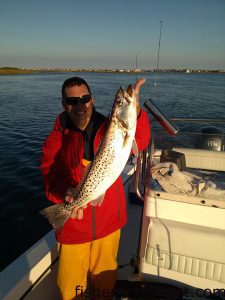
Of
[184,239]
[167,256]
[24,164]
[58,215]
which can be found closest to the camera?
[58,215]

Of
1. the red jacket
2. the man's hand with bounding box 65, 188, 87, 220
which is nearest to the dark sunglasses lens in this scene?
the red jacket

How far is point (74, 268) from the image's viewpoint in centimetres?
283

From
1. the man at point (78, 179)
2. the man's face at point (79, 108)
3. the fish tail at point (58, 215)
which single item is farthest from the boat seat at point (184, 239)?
the man's face at point (79, 108)

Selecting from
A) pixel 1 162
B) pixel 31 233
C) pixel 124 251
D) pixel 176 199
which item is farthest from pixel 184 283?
pixel 1 162

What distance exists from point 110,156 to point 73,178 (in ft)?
1.92

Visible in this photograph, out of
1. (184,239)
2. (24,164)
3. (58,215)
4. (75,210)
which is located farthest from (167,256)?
(24,164)

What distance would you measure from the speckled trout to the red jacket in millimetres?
225

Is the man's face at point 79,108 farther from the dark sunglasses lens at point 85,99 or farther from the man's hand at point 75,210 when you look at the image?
the man's hand at point 75,210

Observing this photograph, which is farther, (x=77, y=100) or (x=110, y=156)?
(x=77, y=100)

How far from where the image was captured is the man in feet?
9.02

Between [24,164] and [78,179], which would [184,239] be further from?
[24,164]

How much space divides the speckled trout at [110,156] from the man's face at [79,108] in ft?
1.47

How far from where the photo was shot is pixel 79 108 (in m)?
2.75

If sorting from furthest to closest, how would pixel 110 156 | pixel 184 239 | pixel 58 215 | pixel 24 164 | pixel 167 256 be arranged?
pixel 24 164, pixel 167 256, pixel 184 239, pixel 58 215, pixel 110 156
